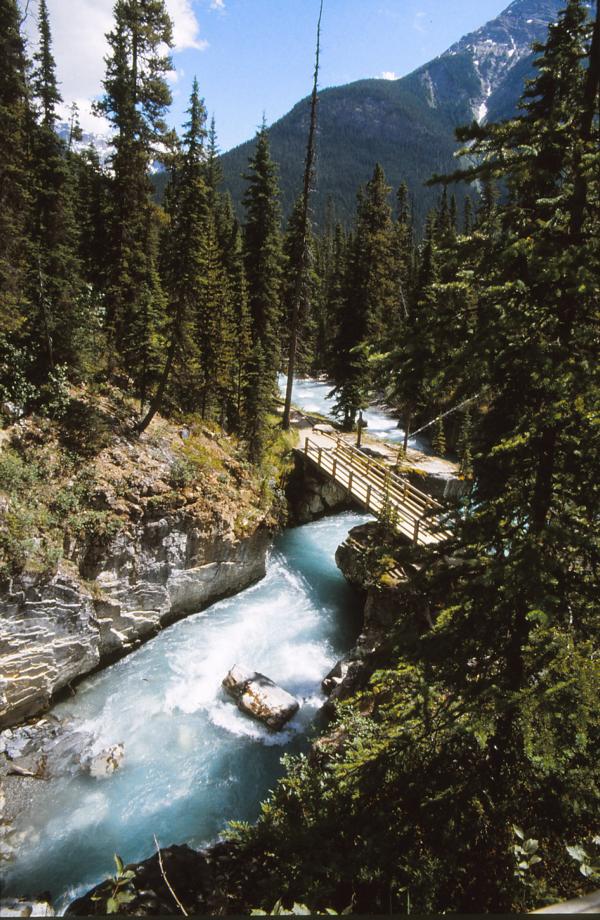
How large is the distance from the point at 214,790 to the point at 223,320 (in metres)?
17.9

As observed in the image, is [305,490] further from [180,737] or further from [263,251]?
[263,251]

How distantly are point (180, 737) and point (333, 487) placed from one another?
15.0 meters

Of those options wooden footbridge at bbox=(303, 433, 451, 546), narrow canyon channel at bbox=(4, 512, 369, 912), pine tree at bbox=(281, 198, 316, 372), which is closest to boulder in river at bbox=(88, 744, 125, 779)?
narrow canyon channel at bbox=(4, 512, 369, 912)

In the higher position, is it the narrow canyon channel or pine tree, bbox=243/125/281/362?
pine tree, bbox=243/125/281/362

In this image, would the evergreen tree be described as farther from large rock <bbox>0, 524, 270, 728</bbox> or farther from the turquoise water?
large rock <bbox>0, 524, 270, 728</bbox>

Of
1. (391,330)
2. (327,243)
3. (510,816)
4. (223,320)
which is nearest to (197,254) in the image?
(223,320)

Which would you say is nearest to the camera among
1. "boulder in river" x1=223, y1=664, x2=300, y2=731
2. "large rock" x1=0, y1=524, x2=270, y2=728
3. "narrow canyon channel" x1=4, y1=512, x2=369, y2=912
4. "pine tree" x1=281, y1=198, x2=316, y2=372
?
"narrow canyon channel" x1=4, y1=512, x2=369, y2=912

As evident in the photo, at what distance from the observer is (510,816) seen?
503 cm

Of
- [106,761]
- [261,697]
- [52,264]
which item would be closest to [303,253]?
[52,264]

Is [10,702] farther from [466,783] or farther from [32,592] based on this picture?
[466,783]

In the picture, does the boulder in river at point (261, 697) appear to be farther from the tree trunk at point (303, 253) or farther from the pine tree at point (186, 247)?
the tree trunk at point (303, 253)

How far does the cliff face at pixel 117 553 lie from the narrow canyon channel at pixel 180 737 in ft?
3.28

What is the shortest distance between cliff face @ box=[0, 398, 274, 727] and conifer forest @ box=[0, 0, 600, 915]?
9 centimetres

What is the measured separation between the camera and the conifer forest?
4.70 meters
